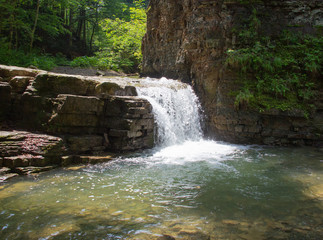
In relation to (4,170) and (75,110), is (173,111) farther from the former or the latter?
(4,170)

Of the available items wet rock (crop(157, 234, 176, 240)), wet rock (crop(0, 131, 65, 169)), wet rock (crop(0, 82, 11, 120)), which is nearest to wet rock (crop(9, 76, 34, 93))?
wet rock (crop(0, 82, 11, 120))

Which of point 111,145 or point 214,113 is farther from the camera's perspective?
point 214,113

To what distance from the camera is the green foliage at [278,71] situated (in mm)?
8938

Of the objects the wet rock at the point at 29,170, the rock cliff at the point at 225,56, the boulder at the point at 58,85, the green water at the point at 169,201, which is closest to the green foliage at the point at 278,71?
the rock cliff at the point at 225,56

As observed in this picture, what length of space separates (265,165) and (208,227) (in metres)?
3.92

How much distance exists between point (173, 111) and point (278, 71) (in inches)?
188

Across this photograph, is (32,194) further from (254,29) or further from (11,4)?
(11,4)

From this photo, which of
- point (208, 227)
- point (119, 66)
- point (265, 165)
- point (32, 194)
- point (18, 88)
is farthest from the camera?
point (119, 66)

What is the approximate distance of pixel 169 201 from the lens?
3971 millimetres

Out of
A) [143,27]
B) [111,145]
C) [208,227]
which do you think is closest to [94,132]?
[111,145]

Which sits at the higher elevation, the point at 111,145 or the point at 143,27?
the point at 143,27

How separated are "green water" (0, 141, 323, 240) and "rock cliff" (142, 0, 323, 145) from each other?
259cm

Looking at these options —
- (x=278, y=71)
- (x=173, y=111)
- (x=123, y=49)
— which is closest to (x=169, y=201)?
(x=173, y=111)

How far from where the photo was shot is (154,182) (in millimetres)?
4922
